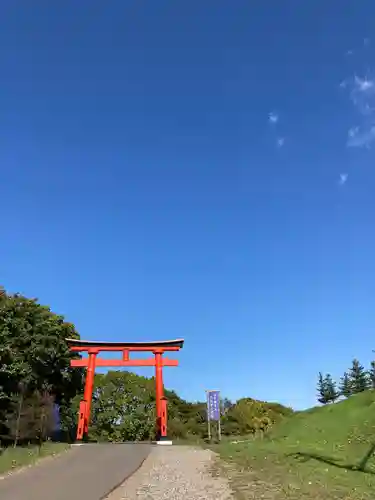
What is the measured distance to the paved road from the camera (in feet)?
29.4

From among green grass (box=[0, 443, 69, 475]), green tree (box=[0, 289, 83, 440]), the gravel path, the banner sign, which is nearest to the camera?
the gravel path

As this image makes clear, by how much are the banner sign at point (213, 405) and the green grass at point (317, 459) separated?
20.0 feet

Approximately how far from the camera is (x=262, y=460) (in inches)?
551

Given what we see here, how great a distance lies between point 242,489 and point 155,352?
793 inches

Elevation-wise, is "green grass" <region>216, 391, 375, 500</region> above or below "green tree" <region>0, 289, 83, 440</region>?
below

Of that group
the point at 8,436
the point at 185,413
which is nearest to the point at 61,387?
the point at 8,436

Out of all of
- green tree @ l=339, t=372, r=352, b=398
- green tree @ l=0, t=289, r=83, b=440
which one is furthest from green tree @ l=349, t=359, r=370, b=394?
green tree @ l=0, t=289, r=83, b=440

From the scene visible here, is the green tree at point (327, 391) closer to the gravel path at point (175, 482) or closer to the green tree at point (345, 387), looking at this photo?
the green tree at point (345, 387)

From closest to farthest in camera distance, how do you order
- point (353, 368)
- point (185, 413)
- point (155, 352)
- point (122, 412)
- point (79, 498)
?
point (79, 498) → point (155, 352) → point (122, 412) → point (353, 368) → point (185, 413)

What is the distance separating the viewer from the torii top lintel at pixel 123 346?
1113 inches

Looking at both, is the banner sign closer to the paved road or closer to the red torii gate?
the red torii gate

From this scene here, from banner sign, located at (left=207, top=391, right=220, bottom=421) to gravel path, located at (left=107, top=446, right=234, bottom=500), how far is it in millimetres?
14776

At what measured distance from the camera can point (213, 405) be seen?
30.4 metres

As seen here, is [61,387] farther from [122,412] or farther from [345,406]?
[345,406]
